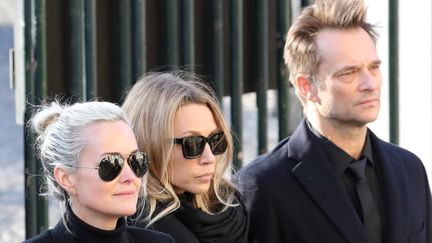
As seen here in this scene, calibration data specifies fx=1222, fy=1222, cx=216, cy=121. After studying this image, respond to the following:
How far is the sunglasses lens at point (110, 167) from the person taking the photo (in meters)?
3.17

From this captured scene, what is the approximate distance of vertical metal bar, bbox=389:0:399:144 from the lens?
562 centimetres

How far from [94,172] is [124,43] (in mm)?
1575

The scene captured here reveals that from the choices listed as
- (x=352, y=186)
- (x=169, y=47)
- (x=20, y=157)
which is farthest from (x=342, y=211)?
(x=20, y=157)

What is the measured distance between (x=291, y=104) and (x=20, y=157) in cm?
552

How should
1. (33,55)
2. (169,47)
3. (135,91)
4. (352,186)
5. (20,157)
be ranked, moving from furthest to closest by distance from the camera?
(20,157) < (169,47) < (33,55) < (352,186) < (135,91)

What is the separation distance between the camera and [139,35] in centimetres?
472

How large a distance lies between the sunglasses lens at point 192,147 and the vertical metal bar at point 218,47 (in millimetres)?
1254

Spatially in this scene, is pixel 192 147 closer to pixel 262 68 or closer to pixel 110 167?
pixel 110 167

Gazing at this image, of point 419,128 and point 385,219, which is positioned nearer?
point 385,219

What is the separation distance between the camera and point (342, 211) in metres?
4.04

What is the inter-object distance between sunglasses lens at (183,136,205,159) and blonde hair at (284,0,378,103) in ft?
2.20

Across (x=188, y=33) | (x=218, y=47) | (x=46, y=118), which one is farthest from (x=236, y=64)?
(x=46, y=118)

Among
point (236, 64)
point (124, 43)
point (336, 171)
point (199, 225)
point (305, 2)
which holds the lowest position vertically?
point (199, 225)

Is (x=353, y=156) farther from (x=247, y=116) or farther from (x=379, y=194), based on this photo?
(x=247, y=116)
